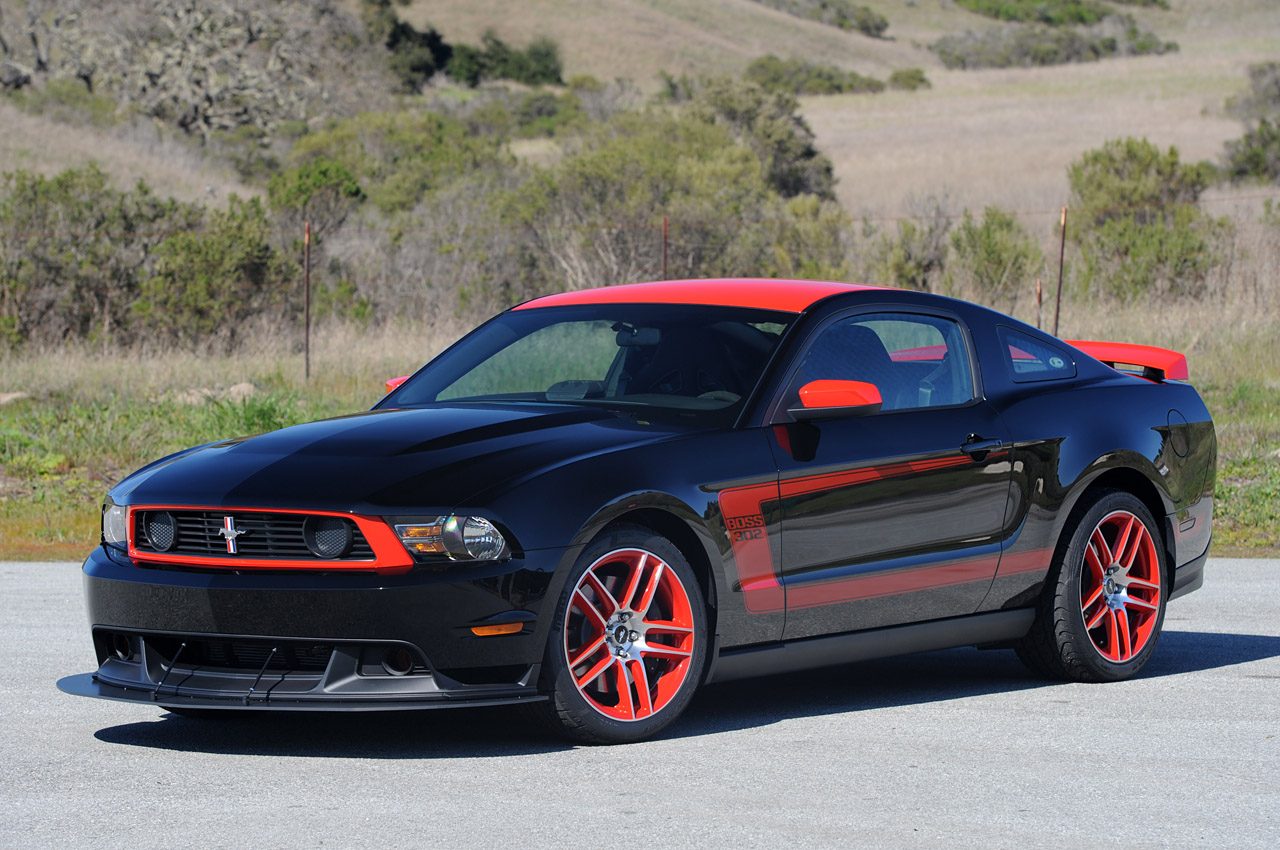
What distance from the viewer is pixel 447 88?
250 feet

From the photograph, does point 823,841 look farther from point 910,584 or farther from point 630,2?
point 630,2

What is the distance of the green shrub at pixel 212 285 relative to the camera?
78.7ft

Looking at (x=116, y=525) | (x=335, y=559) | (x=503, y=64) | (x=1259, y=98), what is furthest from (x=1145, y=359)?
(x=503, y=64)

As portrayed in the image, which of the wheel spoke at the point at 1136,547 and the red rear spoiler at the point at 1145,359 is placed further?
the red rear spoiler at the point at 1145,359

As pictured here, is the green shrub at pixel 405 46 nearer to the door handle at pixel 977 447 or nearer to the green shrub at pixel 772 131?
the green shrub at pixel 772 131

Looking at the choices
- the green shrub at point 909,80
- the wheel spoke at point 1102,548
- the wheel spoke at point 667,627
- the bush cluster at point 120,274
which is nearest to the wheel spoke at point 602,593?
the wheel spoke at point 667,627

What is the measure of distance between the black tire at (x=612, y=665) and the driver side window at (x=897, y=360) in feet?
2.95

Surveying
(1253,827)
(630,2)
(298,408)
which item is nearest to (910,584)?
(1253,827)

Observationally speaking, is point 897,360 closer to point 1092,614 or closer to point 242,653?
point 1092,614

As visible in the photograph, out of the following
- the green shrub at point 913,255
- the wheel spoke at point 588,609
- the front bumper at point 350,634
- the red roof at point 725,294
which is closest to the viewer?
the front bumper at point 350,634

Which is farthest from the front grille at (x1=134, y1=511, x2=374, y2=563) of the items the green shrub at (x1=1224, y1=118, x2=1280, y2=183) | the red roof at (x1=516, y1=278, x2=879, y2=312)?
the green shrub at (x1=1224, y1=118, x2=1280, y2=183)

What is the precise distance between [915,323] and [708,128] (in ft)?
102

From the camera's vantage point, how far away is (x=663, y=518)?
652cm

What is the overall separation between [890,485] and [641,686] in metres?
1.28
